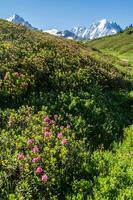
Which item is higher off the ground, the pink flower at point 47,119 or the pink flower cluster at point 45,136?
the pink flower at point 47,119

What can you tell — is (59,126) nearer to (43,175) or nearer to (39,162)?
(39,162)

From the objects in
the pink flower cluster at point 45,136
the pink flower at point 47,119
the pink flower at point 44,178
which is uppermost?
the pink flower at point 47,119

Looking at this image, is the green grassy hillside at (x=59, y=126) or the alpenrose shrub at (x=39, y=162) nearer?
the alpenrose shrub at (x=39, y=162)

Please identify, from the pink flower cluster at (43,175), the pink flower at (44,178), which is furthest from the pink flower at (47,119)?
the pink flower at (44,178)

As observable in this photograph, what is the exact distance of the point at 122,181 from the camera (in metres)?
11.5

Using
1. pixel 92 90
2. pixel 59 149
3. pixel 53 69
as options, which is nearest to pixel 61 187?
pixel 59 149

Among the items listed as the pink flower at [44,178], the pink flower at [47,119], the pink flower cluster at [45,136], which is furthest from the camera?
the pink flower at [47,119]

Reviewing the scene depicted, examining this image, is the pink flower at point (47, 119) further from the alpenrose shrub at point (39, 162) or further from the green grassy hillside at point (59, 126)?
the alpenrose shrub at point (39, 162)

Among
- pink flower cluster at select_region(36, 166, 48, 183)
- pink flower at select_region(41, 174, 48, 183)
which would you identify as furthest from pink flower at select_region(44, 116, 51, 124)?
pink flower at select_region(41, 174, 48, 183)

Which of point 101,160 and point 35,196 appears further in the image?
point 101,160

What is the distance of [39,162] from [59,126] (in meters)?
3.96

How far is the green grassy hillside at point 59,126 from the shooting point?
11.3 m

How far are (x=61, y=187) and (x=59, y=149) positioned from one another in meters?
1.64

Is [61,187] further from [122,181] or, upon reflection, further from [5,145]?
[5,145]
